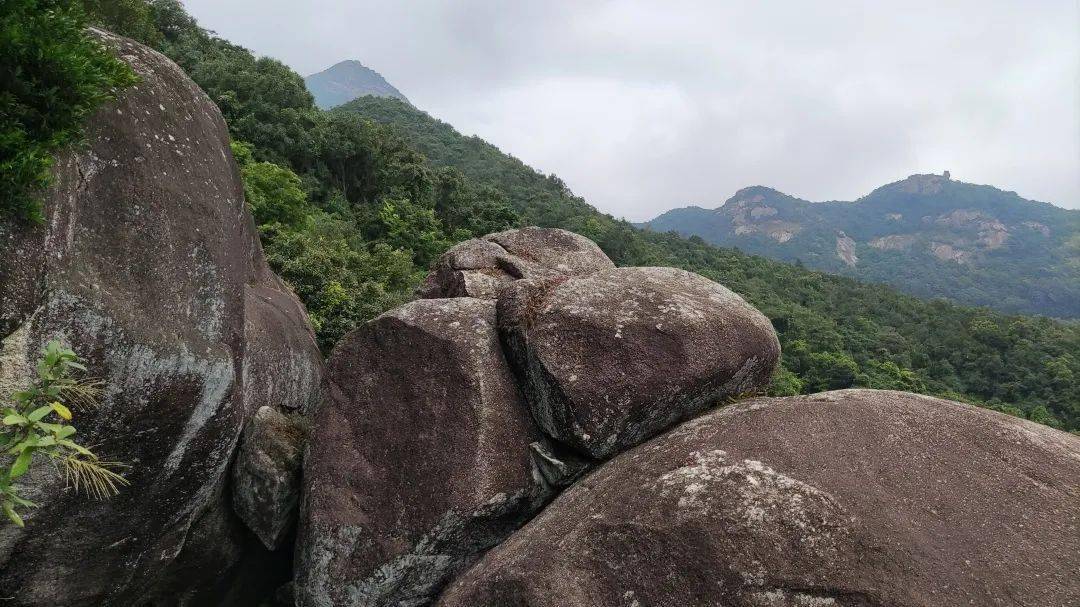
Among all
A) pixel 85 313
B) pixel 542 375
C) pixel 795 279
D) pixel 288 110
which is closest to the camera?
pixel 85 313

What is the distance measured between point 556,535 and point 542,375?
1.89 metres

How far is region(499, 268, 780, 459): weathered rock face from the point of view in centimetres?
649

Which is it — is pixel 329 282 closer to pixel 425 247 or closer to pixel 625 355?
pixel 625 355

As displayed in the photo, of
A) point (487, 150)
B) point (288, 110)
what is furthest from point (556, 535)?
point (487, 150)

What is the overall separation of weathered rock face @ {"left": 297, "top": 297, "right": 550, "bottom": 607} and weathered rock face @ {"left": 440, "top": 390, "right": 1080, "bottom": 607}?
2.64 ft

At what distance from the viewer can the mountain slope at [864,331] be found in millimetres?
48781

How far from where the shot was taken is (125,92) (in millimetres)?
6270

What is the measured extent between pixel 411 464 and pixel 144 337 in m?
3.19

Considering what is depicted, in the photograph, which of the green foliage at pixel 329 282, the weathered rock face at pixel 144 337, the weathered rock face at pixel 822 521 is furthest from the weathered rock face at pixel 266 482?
the green foliage at pixel 329 282

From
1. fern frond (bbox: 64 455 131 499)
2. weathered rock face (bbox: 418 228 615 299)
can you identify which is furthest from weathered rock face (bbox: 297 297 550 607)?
weathered rock face (bbox: 418 228 615 299)

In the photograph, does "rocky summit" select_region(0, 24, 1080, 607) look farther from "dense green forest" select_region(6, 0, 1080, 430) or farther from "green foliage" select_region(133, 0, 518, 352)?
"green foliage" select_region(133, 0, 518, 352)

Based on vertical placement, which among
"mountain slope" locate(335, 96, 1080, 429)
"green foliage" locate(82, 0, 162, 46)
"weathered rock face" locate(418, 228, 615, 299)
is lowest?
"mountain slope" locate(335, 96, 1080, 429)

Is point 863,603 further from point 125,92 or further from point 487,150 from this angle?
point 487,150

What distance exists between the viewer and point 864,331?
6412cm
